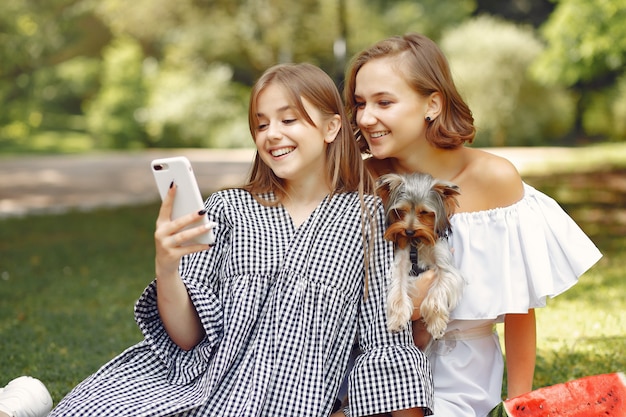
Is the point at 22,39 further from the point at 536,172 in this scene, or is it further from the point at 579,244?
the point at 579,244

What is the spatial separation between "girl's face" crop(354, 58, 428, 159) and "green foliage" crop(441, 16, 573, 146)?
68.2 feet

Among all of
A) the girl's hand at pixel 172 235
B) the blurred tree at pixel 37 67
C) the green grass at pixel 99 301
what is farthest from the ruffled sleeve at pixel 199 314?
the blurred tree at pixel 37 67

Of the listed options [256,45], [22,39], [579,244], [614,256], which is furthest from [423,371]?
[22,39]

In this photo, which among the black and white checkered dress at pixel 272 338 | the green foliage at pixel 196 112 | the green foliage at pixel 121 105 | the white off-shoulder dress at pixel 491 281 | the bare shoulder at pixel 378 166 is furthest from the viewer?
the green foliage at pixel 121 105

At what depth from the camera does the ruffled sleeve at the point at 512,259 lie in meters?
3.42

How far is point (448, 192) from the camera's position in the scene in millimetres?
3236

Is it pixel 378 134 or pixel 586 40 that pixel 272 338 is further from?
pixel 586 40

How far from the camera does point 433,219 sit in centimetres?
317

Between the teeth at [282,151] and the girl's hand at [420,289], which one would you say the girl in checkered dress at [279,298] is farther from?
the girl's hand at [420,289]

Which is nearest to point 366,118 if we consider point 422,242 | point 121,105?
point 422,242

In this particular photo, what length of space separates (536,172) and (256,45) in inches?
501

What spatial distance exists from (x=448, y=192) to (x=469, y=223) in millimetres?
318

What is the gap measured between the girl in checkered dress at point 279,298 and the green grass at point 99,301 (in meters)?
1.96

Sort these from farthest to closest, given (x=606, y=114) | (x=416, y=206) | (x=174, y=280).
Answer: (x=606, y=114) < (x=416, y=206) < (x=174, y=280)
